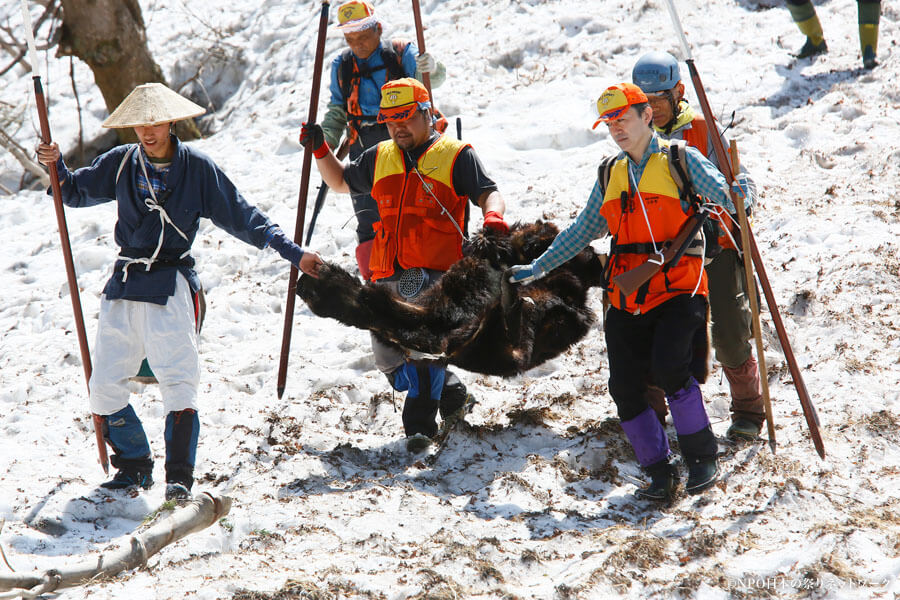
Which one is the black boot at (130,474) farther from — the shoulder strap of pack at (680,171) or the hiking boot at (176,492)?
the shoulder strap of pack at (680,171)

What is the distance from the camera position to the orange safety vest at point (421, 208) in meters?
4.94

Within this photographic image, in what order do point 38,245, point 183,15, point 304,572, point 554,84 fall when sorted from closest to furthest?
point 304,572, point 38,245, point 554,84, point 183,15

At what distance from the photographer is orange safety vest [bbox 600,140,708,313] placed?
4.07 metres

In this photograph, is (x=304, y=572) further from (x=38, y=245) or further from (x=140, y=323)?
(x=38, y=245)

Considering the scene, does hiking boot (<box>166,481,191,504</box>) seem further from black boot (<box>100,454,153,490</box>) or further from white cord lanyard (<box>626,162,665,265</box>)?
white cord lanyard (<box>626,162,665,265</box>)

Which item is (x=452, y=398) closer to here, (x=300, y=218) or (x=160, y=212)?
A: (x=300, y=218)

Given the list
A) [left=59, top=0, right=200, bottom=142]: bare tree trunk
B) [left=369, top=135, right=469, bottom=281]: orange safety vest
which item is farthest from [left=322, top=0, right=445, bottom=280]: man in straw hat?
[left=59, top=0, right=200, bottom=142]: bare tree trunk

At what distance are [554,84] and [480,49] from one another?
1.33 metres

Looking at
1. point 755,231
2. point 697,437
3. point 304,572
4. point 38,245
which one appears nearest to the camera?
point 304,572

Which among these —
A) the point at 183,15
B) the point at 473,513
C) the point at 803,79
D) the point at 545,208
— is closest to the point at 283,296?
the point at 545,208

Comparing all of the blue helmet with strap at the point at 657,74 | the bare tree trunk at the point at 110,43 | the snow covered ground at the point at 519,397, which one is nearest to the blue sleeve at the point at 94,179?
the snow covered ground at the point at 519,397

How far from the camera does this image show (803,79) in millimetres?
8531

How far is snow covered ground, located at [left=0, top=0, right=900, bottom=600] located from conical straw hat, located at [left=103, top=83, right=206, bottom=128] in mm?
1953

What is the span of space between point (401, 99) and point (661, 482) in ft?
8.22
